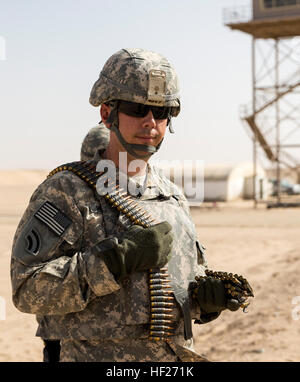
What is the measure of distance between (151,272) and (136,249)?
252 mm

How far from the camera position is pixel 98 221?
2711mm

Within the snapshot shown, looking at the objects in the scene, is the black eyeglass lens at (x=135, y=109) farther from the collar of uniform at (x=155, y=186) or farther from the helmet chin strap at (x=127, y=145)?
the collar of uniform at (x=155, y=186)

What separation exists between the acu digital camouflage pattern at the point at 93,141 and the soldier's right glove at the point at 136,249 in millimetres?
2370

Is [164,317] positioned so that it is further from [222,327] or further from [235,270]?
[235,270]

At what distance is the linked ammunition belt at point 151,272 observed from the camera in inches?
107

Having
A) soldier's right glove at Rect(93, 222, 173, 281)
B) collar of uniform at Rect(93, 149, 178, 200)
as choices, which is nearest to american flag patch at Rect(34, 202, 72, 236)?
soldier's right glove at Rect(93, 222, 173, 281)

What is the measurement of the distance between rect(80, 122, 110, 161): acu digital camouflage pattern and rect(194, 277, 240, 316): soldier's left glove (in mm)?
2294

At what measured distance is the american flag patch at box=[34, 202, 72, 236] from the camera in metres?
2.58

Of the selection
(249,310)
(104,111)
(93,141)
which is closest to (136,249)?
(104,111)

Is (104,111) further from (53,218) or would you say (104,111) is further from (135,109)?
(53,218)

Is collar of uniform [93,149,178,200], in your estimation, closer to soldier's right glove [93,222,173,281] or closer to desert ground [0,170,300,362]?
soldier's right glove [93,222,173,281]

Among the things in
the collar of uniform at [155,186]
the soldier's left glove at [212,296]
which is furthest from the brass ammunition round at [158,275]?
the collar of uniform at [155,186]

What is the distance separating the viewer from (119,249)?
2482 mm
